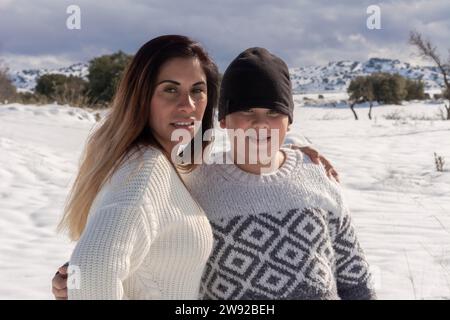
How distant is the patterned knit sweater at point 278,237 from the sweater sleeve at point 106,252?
47 centimetres

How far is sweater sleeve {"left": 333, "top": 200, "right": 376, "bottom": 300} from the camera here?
6.21 feet

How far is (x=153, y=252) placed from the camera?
1515 mm

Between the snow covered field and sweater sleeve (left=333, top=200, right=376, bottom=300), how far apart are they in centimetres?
147

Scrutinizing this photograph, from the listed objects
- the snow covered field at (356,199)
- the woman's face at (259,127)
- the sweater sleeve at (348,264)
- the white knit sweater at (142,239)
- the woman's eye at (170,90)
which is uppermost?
the woman's eye at (170,90)

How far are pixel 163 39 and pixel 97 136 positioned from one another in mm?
377

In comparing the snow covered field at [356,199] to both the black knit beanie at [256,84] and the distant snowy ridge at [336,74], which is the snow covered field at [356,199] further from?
the distant snowy ridge at [336,74]

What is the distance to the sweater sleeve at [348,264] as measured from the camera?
189 centimetres

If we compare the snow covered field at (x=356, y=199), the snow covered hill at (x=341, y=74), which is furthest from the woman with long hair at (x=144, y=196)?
the snow covered hill at (x=341, y=74)

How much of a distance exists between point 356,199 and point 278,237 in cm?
441

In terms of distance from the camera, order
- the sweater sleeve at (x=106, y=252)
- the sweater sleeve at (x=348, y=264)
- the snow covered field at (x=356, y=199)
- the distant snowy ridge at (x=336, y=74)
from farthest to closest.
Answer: the distant snowy ridge at (x=336, y=74), the snow covered field at (x=356, y=199), the sweater sleeve at (x=348, y=264), the sweater sleeve at (x=106, y=252)

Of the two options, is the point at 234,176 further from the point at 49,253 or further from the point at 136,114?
the point at 49,253

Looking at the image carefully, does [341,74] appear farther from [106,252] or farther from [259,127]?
[106,252]

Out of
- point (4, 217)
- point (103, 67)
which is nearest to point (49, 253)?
point (4, 217)

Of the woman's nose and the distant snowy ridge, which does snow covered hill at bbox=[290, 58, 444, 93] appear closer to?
the distant snowy ridge
